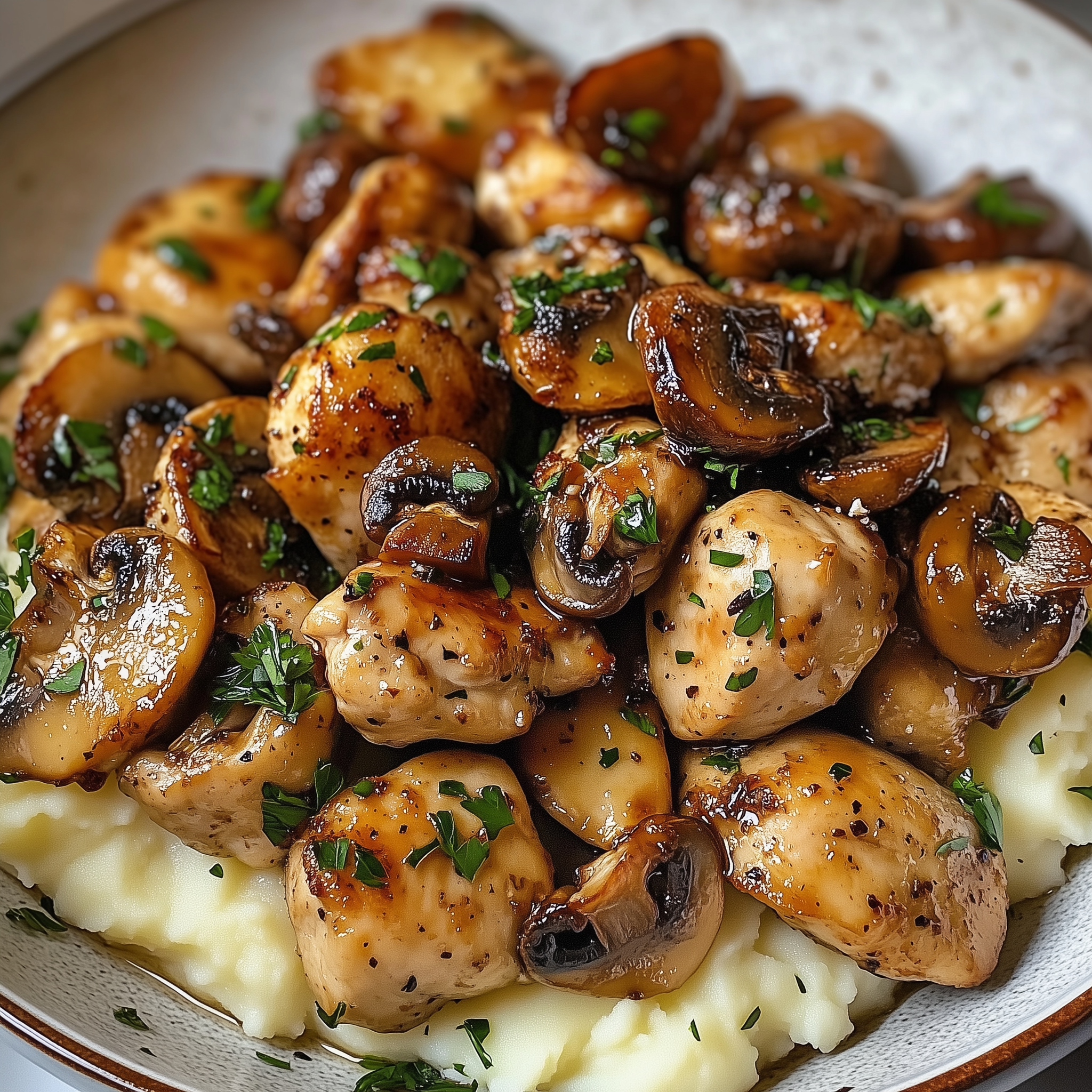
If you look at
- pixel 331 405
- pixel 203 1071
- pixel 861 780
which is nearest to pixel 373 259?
pixel 331 405

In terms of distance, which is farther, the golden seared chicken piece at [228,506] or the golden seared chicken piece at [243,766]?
the golden seared chicken piece at [228,506]

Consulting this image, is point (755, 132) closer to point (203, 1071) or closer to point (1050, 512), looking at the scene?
point (1050, 512)

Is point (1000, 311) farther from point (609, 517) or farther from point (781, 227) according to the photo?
point (609, 517)

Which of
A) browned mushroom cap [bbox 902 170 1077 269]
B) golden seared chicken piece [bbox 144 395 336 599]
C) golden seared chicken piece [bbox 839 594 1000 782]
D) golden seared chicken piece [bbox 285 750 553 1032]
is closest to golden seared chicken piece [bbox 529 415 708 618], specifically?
golden seared chicken piece [bbox 285 750 553 1032]

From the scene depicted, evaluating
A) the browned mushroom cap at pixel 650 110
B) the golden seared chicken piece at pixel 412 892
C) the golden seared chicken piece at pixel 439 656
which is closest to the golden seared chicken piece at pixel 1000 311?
the browned mushroom cap at pixel 650 110

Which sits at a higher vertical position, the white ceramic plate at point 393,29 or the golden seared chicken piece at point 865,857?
the white ceramic plate at point 393,29

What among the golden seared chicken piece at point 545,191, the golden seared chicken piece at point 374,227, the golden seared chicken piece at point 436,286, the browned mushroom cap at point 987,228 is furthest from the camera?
the browned mushroom cap at point 987,228

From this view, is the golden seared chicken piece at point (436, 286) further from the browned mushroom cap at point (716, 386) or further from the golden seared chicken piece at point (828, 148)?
the golden seared chicken piece at point (828, 148)
